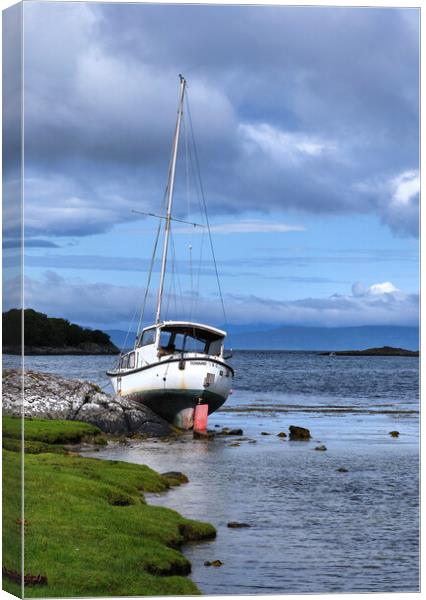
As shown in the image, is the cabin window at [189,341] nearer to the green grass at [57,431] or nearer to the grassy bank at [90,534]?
the green grass at [57,431]

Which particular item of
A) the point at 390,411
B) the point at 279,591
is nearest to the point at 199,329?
the point at 390,411

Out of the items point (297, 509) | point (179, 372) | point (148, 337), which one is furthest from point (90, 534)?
point (148, 337)

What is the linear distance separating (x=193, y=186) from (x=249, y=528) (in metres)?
26.8

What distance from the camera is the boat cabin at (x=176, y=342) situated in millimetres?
43656

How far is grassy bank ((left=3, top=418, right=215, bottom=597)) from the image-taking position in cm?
1553

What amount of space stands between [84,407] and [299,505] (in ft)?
46.1

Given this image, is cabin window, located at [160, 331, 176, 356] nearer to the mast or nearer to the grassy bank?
the mast

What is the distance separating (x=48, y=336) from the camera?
4891cm

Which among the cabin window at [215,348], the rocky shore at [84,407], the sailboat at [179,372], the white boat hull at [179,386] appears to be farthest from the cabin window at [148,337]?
the rocky shore at [84,407]

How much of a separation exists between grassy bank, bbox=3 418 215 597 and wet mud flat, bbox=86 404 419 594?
68 centimetres

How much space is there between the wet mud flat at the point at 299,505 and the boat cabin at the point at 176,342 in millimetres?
3581

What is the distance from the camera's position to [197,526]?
823 inches

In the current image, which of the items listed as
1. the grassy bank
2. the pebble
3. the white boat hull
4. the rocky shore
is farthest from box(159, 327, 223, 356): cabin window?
the pebble

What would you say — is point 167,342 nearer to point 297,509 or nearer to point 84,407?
point 84,407
